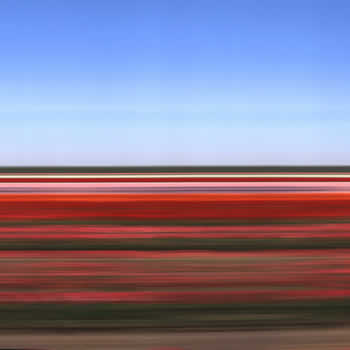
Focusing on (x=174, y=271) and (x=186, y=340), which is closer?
(x=186, y=340)

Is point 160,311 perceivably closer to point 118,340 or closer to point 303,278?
point 118,340

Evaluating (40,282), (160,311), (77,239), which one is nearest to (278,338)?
(160,311)

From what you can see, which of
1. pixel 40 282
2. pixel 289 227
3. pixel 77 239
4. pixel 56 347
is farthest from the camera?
pixel 289 227

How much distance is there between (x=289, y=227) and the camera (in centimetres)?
756

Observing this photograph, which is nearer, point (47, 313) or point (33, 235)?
point (47, 313)

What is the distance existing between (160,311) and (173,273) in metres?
1.16

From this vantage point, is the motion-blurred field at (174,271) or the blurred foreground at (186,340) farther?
the motion-blurred field at (174,271)

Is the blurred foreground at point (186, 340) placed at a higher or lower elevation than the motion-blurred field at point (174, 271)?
lower

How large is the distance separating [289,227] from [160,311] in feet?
15.0

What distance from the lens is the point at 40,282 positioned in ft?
14.2

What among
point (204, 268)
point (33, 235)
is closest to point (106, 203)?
point (33, 235)

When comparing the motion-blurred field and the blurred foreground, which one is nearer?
the blurred foreground

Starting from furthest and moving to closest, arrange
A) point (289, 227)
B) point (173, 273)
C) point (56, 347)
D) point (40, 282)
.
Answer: point (289, 227)
point (173, 273)
point (40, 282)
point (56, 347)

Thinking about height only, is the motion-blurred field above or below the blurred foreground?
above
